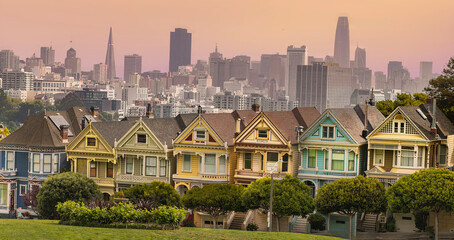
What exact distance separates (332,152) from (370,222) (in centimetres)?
547

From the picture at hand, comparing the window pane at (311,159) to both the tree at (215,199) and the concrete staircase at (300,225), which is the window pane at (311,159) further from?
the tree at (215,199)

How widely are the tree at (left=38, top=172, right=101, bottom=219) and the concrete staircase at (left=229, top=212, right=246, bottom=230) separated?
10547 mm

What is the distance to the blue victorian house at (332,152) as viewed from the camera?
64.8 metres

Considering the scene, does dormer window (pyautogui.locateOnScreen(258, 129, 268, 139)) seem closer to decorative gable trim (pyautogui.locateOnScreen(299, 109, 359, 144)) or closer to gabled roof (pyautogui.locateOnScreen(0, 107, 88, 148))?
decorative gable trim (pyautogui.locateOnScreen(299, 109, 359, 144))

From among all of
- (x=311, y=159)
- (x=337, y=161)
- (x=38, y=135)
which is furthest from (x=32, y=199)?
(x=337, y=161)

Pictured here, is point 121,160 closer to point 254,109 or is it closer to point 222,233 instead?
point 254,109

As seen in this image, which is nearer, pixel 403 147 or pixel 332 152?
pixel 403 147

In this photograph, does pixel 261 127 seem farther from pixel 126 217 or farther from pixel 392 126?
pixel 126 217

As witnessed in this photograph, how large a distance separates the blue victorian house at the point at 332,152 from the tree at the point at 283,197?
275cm

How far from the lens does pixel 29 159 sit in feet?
246

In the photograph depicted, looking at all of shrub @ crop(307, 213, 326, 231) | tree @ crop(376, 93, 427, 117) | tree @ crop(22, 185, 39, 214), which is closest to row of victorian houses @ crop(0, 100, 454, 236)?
shrub @ crop(307, 213, 326, 231)

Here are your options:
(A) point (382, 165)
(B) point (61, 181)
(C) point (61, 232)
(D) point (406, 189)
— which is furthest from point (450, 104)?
(C) point (61, 232)

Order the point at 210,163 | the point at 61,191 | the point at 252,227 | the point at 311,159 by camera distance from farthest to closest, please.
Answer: the point at 210,163 → the point at 61,191 → the point at 311,159 → the point at 252,227

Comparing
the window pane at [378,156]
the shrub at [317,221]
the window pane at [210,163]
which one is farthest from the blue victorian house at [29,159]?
the window pane at [378,156]
